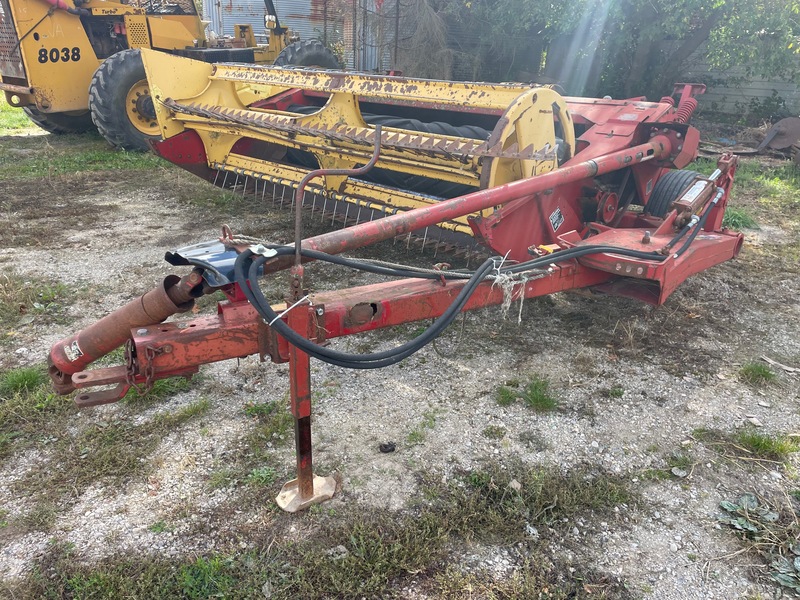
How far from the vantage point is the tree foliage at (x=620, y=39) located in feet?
32.8

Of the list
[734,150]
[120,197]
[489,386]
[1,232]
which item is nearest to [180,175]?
[120,197]

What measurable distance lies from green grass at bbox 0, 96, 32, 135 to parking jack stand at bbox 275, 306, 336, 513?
10593mm

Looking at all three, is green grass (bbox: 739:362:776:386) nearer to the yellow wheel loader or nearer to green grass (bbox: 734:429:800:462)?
green grass (bbox: 734:429:800:462)

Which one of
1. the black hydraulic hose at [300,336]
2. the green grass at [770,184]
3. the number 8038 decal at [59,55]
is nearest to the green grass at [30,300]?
the black hydraulic hose at [300,336]

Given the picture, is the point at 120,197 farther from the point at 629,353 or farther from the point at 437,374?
the point at 629,353

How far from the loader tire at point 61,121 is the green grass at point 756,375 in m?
9.29

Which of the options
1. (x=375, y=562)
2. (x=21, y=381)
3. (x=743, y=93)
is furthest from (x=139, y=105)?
(x=743, y=93)

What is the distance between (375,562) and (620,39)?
1167cm

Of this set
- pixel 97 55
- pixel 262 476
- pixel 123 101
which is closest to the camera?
pixel 262 476

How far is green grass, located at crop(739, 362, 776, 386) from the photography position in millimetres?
3383

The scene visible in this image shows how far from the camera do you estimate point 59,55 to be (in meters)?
8.37

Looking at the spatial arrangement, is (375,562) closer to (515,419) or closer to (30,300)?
(515,419)

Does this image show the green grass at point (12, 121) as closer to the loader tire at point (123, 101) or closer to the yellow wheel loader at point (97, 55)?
the yellow wheel loader at point (97, 55)

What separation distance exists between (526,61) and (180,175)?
30.6 feet
